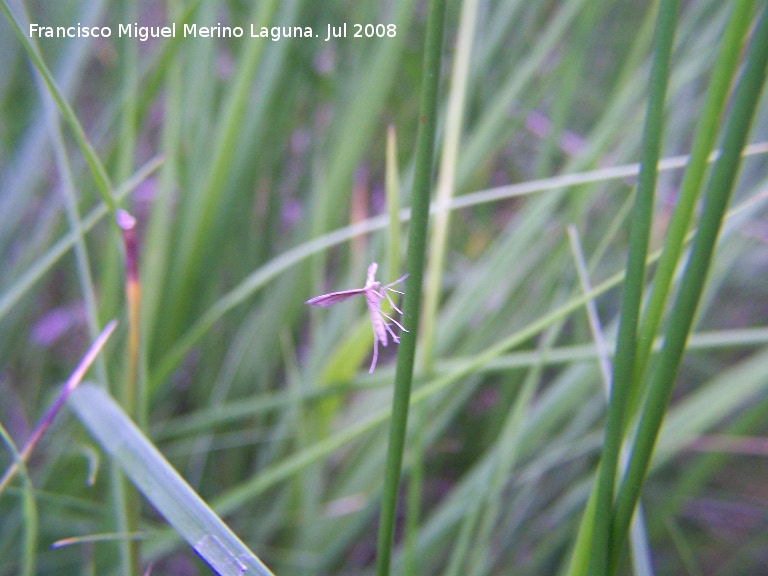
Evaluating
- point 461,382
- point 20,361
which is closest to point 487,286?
point 461,382

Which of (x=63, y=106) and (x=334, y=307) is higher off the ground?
(x=63, y=106)

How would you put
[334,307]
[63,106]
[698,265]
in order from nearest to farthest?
1. [698,265]
2. [63,106]
3. [334,307]

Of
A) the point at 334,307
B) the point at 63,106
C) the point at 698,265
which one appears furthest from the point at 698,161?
the point at 334,307

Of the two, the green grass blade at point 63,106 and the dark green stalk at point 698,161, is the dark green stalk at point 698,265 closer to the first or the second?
the dark green stalk at point 698,161

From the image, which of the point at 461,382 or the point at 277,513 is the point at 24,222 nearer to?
the point at 277,513

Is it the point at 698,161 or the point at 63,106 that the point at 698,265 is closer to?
the point at 698,161
